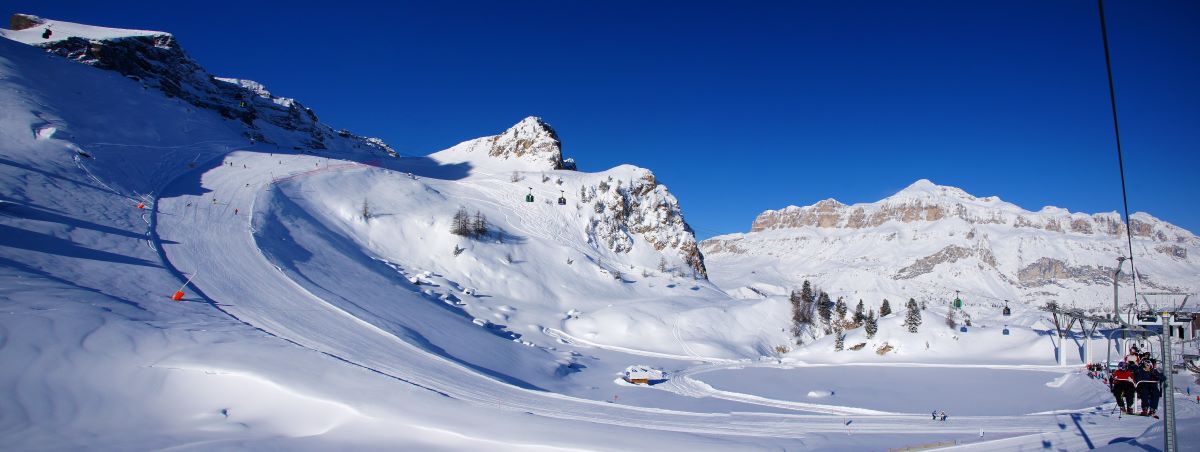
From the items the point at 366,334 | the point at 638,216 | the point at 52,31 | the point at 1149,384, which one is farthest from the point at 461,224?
the point at 52,31

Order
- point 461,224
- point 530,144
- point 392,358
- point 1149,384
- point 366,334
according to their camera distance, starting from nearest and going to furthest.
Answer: point 1149,384, point 392,358, point 366,334, point 461,224, point 530,144

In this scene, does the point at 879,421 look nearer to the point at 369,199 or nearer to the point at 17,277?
the point at 17,277

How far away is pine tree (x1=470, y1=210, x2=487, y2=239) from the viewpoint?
163 feet

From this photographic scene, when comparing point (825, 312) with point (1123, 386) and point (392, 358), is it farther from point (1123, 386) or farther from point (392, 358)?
point (392, 358)

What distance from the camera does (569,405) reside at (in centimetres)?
1694

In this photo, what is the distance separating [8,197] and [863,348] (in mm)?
46772


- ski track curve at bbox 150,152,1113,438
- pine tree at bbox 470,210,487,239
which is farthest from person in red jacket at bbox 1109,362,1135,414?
pine tree at bbox 470,210,487,239

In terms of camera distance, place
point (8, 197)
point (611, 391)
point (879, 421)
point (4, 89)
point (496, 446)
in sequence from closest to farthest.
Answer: point (496, 446), point (879, 421), point (8, 197), point (611, 391), point (4, 89)

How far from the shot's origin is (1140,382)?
1109cm

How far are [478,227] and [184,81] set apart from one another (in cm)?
6220

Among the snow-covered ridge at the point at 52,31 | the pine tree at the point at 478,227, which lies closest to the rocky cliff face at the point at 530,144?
the pine tree at the point at 478,227

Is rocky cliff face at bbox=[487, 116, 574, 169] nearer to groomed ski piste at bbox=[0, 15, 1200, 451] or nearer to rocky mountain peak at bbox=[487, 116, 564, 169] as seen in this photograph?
rocky mountain peak at bbox=[487, 116, 564, 169]

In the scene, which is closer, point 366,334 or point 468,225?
point 366,334

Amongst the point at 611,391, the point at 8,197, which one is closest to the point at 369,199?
the point at 8,197
